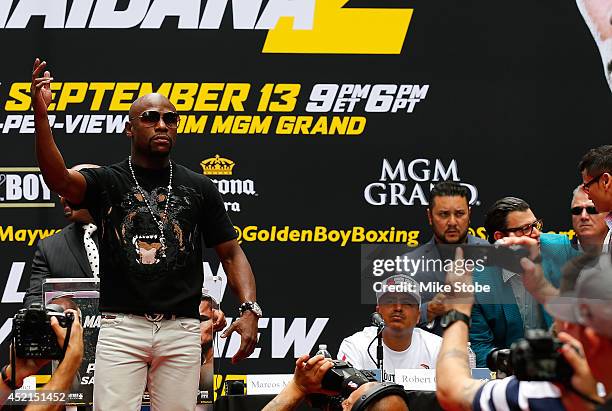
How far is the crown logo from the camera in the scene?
652 centimetres

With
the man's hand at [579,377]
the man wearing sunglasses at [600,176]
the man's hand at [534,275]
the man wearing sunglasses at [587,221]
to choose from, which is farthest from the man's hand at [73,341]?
the man wearing sunglasses at [587,221]

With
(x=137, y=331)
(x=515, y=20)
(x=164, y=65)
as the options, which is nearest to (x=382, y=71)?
(x=515, y=20)

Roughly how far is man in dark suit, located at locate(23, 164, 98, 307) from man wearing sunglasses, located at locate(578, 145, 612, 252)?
251 centimetres

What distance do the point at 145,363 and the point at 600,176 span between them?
2.22 meters

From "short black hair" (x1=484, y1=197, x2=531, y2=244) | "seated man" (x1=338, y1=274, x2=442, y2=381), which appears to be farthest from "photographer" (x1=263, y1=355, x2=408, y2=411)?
"short black hair" (x1=484, y1=197, x2=531, y2=244)

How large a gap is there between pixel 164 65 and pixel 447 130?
5.72 ft

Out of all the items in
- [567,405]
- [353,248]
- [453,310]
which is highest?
[353,248]

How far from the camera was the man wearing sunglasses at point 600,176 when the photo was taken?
501cm

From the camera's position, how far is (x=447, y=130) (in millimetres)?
6668

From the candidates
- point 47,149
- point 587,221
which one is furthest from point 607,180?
point 47,149

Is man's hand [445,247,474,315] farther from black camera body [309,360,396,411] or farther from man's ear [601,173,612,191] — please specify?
man's ear [601,173,612,191]

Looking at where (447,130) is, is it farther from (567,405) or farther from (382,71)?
(567,405)

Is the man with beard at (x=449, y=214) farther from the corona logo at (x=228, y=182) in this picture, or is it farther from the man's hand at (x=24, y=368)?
the man's hand at (x=24, y=368)

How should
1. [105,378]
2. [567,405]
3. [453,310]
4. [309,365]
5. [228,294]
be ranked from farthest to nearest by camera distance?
[228,294]
[105,378]
[309,365]
[453,310]
[567,405]
